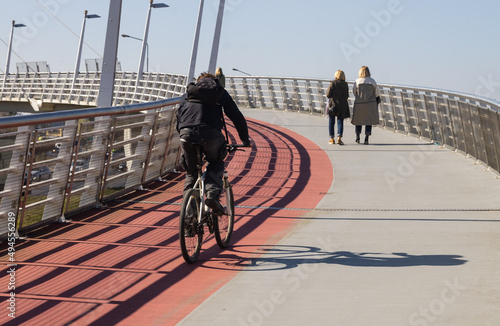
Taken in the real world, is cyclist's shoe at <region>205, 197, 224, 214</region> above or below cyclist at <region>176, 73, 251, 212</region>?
below

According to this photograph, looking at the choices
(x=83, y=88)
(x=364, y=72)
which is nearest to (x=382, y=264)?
(x=364, y=72)

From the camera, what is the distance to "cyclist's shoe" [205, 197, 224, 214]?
681cm

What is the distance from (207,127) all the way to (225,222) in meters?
1.11

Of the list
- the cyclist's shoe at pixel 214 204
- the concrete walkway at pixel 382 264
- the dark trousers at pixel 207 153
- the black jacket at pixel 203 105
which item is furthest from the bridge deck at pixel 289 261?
the black jacket at pixel 203 105

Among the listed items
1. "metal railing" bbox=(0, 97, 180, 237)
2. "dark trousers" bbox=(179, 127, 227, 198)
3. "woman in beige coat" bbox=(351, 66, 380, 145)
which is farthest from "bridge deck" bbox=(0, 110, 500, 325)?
"woman in beige coat" bbox=(351, 66, 380, 145)

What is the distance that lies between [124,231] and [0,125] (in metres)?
1.79

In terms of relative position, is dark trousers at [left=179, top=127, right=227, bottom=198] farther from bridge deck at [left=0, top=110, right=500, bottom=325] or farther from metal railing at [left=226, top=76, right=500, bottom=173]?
metal railing at [left=226, top=76, right=500, bottom=173]

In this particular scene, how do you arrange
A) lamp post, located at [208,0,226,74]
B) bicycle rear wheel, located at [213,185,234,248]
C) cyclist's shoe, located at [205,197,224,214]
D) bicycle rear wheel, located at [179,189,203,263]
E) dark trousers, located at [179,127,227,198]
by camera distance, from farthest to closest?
lamp post, located at [208,0,226,74]
bicycle rear wheel, located at [213,185,234,248]
cyclist's shoe, located at [205,197,224,214]
dark trousers, located at [179,127,227,198]
bicycle rear wheel, located at [179,189,203,263]

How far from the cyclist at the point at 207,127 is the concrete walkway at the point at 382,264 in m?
0.82

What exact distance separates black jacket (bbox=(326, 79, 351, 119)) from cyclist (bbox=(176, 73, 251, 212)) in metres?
11.1

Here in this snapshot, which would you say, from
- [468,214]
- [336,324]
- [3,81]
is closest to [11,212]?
[336,324]

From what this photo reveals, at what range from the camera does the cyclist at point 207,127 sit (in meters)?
6.69

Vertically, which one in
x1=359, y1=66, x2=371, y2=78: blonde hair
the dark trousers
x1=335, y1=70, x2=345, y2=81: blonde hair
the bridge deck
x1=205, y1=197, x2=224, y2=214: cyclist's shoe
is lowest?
the bridge deck

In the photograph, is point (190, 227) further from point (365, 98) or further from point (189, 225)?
point (365, 98)
